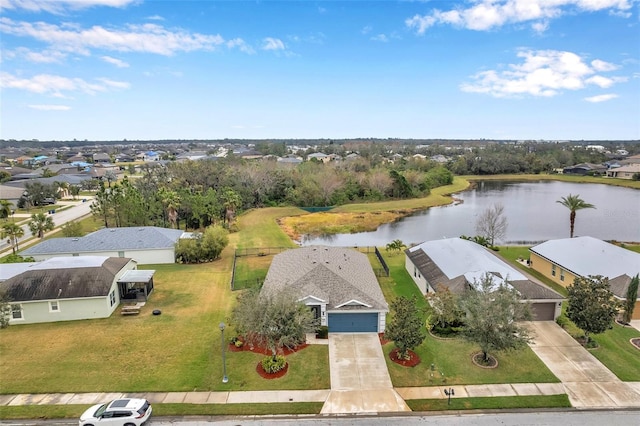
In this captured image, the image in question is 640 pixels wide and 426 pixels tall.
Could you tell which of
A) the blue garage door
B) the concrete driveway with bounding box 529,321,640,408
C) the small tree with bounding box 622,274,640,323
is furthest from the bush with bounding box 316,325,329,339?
the small tree with bounding box 622,274,640,323

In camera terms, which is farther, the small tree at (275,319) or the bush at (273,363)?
the bush at (273,363)

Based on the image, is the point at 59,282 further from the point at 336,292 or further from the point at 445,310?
the point at 445,310

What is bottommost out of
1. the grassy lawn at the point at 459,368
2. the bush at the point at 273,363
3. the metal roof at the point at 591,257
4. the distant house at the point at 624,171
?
the grassy lawn at the point at 459,368

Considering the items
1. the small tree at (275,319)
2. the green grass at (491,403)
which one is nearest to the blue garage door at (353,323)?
the small tree at (275,319)

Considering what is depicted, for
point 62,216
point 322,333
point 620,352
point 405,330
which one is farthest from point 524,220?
point 62,216

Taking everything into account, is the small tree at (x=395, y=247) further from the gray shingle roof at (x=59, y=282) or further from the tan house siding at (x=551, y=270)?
the gray shingle roof at (x=59, y=282)

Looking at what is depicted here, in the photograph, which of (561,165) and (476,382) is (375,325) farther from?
(561,165)
